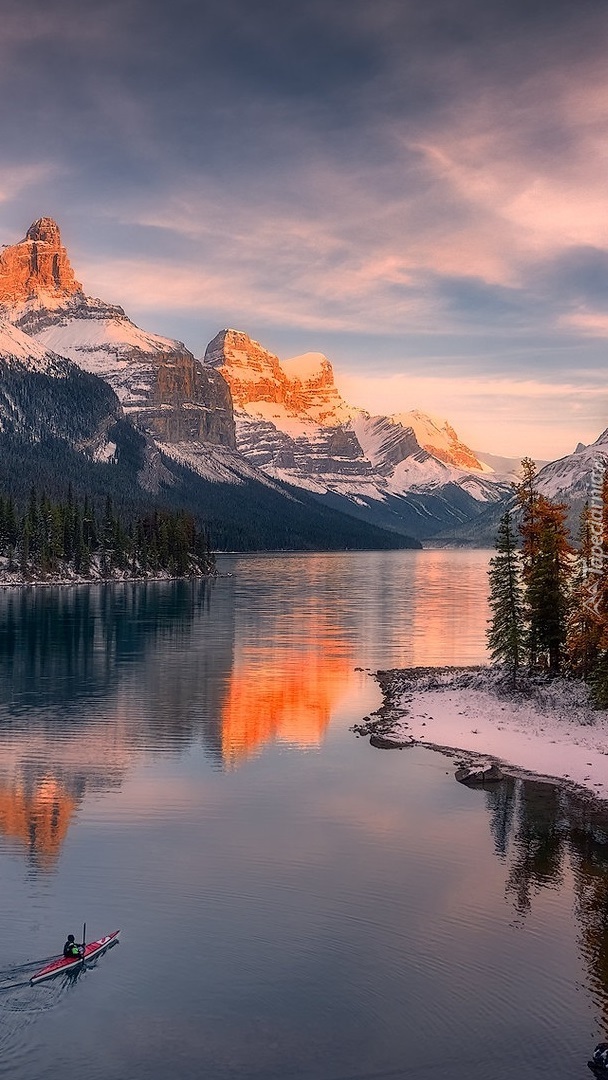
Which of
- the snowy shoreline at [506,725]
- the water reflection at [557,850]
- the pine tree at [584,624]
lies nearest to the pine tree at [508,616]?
the snowy shoreline at [506,725]

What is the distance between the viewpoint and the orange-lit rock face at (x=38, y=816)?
132ft

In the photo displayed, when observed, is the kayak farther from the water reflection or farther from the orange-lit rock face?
the water reflection

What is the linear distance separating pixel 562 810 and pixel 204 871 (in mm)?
18680

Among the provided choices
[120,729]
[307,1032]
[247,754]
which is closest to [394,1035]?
[307,1032]

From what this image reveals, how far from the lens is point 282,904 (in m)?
34.4

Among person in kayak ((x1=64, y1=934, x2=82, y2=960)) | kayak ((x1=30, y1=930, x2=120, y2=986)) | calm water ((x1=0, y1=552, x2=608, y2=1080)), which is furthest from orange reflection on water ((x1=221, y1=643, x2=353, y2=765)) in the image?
person in kayak ((x1=64, y1=934, x2=82, y2=960))

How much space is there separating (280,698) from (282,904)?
139 feet

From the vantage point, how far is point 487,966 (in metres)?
30.2

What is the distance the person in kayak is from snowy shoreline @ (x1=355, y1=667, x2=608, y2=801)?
29.1m

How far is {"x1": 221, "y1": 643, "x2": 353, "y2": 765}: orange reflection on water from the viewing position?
2447 inches

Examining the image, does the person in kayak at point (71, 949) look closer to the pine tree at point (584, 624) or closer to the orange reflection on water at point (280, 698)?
the orange reflection on water at point (280, 698)

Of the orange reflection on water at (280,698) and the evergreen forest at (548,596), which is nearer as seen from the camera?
the orange reflection on water at (280,698)

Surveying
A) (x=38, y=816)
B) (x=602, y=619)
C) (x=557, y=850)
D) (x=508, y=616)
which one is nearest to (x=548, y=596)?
(x=508, y=616)

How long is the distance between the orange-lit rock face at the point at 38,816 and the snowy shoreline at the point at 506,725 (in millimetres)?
21303
